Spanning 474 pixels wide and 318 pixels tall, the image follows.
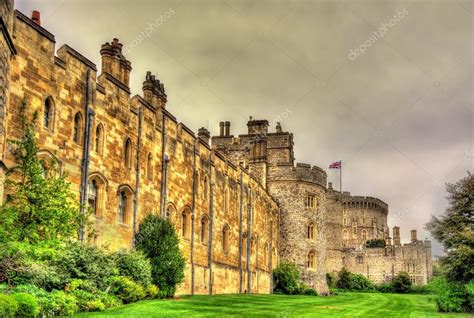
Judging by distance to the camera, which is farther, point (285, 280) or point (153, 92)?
point (285, 280)

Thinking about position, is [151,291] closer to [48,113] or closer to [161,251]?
[161,251]

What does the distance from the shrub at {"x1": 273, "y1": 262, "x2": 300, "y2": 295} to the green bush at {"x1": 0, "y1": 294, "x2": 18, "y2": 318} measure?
3907 cm

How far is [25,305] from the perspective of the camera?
13141 millimetres

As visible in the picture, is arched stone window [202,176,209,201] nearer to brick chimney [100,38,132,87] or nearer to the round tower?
brick chimney [100,38,132,87]

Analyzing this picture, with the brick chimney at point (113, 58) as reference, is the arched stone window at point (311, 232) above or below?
below

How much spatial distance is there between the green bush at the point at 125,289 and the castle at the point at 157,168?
103 inches

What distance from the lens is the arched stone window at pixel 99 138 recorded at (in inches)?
879

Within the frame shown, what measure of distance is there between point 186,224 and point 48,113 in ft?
41.3

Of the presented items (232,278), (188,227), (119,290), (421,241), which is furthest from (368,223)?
(119,290)

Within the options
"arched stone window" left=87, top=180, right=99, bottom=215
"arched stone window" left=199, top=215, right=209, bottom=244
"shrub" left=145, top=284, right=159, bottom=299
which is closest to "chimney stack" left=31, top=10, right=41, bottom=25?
"arched stone window" left=87, top=180, right=99, bottom=215

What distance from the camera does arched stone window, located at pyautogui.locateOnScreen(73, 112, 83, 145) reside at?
68.8 ft

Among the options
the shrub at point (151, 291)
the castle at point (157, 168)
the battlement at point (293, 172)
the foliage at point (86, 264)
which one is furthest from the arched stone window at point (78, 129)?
the battlement at point (293, 172)

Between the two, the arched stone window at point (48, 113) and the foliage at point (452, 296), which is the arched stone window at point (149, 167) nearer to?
the arched stone window at point (48, 113)

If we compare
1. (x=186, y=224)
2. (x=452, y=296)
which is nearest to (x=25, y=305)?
(x=186, y=224)
